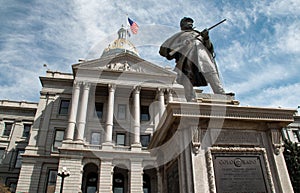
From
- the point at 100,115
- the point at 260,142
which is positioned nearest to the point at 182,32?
the point at 260,142

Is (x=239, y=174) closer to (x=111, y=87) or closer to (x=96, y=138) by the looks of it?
(x=96, y=138)

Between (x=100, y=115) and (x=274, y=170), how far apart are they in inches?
1156

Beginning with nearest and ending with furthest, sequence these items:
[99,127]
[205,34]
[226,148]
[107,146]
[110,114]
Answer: [226,148], [205,34], [107,146], [110,114], [99,127]

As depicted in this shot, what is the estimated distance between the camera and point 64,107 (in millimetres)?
32469

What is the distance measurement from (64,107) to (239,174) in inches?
1230

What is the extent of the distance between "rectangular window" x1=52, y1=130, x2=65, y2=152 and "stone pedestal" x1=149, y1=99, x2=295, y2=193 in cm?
2743

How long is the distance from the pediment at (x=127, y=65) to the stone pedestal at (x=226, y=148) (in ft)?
91.6

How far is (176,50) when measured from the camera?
18.1 ft

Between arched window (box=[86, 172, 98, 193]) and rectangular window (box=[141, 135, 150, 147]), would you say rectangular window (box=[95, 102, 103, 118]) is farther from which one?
arched window (box=[86, 172, 98, 193])

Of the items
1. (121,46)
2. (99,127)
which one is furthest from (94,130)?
(121,46)

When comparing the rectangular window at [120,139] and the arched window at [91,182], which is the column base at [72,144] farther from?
the rectangular window at [120,139]

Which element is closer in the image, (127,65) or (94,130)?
(94,130)

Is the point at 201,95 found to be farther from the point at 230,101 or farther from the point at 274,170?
the point at 274,170

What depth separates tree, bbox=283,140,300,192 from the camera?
24005 mm
